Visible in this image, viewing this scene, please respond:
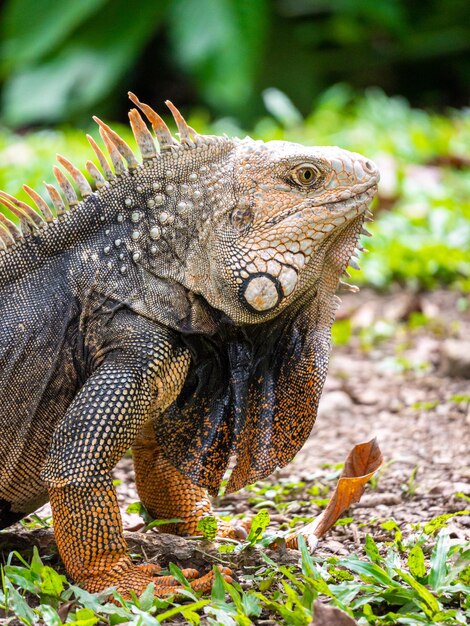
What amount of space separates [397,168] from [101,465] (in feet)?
25.2

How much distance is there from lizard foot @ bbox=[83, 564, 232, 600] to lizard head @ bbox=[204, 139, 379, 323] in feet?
3.70

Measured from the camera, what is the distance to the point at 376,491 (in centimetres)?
531

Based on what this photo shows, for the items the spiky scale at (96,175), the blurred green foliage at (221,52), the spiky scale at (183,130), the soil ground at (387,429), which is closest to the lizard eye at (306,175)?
the spiky scale at (183,130)

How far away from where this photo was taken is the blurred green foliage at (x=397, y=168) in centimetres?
877

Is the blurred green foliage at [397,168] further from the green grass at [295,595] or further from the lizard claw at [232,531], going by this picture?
the green grass at [295,595]

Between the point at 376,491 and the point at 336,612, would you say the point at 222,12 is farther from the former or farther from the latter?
the point at 336,612

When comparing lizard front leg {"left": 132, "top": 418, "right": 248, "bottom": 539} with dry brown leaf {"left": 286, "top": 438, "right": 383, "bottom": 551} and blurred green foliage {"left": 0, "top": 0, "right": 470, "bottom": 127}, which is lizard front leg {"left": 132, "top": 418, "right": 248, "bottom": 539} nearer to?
dry brown leaf {"left": 286, "top": 438, "right": 383, "bottom": 551}

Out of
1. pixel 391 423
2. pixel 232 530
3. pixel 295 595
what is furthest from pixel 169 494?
pixel 391 423

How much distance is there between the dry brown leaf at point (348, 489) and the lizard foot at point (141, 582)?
59 centimetres

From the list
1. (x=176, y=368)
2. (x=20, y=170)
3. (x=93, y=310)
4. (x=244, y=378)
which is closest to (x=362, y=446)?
(x=244, y=378)

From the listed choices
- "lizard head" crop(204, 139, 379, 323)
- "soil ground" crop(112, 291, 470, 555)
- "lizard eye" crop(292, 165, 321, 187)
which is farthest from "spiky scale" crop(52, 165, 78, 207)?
"soil ground" crop(112, 291, 470, 555)

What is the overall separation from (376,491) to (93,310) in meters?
2.16

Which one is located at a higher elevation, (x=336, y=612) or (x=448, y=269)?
(x=448, y=269)

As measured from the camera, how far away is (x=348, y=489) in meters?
4.37
